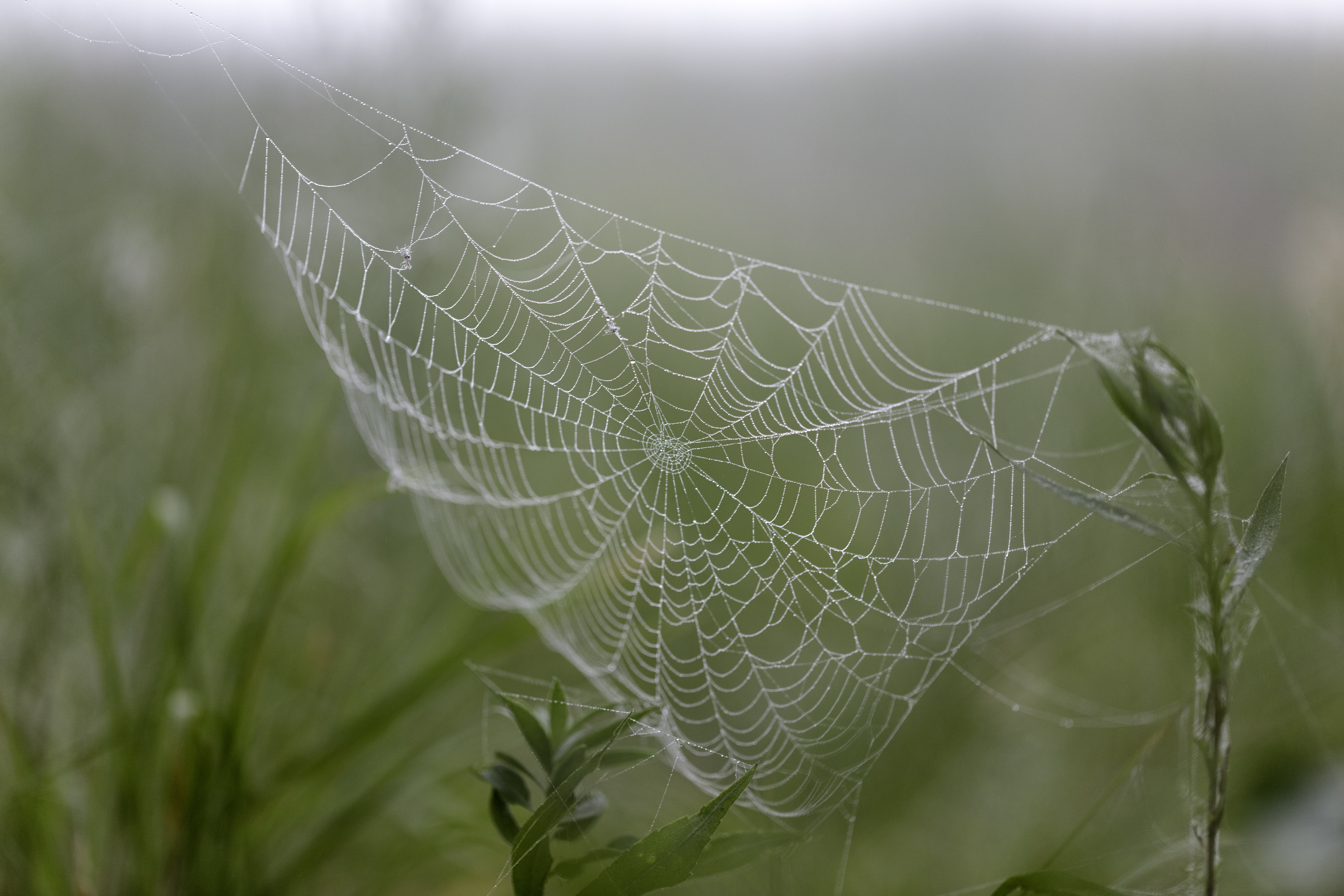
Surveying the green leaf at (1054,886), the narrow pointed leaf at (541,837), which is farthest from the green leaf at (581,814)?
the green leaf at (1054,886)

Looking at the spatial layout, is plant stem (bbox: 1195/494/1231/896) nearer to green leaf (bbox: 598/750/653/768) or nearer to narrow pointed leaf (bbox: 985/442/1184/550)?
narrow pointed leaf (bbox: 985/442/1184/550)

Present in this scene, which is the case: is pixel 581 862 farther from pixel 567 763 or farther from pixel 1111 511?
pixel 1111 511

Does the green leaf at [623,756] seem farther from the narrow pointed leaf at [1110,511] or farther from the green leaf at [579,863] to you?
the narrow pointed leaf at [1110,511]

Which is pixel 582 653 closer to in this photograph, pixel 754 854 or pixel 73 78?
pixel 754 854

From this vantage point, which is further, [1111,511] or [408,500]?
[408,500]

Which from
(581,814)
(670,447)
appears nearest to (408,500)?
(670,447)

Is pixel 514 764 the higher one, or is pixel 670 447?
pixel 670 447

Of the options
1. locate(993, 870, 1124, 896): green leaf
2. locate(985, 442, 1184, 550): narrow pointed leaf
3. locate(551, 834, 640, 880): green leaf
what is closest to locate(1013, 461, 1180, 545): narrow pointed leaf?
locate(985, 442, 1184, 550): narrow pointed leaf
